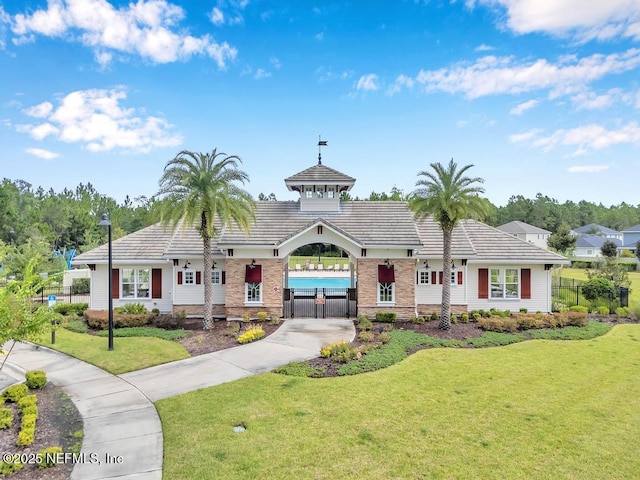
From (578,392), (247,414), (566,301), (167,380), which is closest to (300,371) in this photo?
(247,414)

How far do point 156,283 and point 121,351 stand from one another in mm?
7702

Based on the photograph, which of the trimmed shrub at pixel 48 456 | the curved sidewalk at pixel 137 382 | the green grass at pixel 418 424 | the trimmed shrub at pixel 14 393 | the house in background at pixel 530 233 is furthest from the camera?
the house in background at pixel 530 233

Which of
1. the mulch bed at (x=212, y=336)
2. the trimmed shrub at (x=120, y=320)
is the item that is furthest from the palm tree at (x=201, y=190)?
the trimmed shrub at (x=120, y=320)

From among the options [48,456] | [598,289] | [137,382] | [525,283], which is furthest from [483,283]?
[48,456]

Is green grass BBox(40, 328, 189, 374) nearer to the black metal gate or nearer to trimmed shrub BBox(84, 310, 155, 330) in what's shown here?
trimmed shrub BBox(84, 310, 155, 330)

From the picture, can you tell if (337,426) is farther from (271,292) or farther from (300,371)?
(271,292)

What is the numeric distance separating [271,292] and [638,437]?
1583 centimetres

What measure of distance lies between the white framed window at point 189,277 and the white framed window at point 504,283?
1749 cm

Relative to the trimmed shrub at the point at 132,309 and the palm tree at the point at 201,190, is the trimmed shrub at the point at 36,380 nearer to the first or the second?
the palm tree at the point at 201,190

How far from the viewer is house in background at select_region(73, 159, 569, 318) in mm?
20703

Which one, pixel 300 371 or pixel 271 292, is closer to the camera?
pixel 300 371

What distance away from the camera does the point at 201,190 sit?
18.0m

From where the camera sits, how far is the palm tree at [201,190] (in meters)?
17.7

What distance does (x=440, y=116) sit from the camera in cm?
2519
